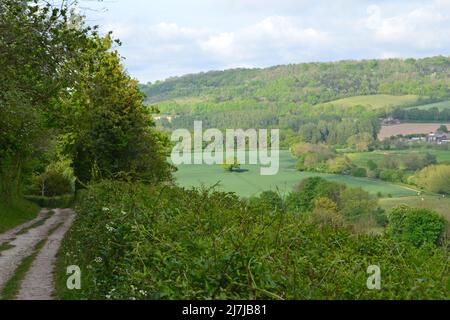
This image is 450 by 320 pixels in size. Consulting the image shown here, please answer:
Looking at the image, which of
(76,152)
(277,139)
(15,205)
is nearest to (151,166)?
(76,152)

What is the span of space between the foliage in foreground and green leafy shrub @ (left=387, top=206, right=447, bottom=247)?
85 cm

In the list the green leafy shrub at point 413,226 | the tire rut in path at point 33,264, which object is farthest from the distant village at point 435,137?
the green leafy shrub at point 413,226

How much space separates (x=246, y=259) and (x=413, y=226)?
34.2ft

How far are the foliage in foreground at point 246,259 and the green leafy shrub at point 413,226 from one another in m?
0.85

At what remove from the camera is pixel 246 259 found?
19.8 feet

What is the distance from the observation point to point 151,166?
39.7 meters

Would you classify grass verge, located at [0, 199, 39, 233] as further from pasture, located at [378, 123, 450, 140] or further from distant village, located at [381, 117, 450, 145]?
pasture, located at [378, 123, 450, 140]

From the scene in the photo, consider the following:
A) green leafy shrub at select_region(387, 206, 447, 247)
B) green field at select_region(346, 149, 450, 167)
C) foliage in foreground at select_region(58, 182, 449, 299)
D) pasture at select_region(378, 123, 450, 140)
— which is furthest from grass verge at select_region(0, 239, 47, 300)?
pasture at select_region(378, 123, 450, 140)

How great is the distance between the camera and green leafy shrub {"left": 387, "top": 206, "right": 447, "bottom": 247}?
31.2ft

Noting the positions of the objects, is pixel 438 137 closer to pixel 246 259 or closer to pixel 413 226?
pixel 413 226

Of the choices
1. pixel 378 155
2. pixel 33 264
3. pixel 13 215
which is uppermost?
pixel 33 264

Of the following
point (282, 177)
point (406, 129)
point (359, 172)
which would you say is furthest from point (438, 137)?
point (282, 177)

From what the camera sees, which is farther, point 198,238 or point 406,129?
point 406,129
